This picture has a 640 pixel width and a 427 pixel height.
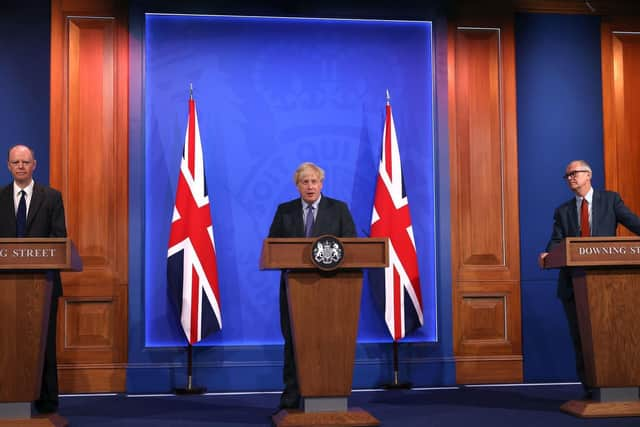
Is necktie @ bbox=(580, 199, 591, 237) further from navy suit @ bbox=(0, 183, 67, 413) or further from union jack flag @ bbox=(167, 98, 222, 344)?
navy suit @ bbox=(0, 183, 67, 413)

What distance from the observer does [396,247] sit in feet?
18.7

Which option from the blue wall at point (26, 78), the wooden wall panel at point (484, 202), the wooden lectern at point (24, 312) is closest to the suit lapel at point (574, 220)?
the wooden wall panel at point (484, 202)

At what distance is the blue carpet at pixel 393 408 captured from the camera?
429cm

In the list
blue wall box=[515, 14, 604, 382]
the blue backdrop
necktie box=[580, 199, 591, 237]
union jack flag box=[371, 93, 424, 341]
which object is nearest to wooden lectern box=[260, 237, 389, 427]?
necktie box=[580, 199, 591, 237]

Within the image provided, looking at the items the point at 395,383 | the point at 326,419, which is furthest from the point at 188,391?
the point at 326,419

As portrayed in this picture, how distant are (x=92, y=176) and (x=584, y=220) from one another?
11.9 feet

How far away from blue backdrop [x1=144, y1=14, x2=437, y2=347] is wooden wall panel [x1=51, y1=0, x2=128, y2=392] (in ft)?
0.73

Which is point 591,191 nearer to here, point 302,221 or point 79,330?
point 302,221

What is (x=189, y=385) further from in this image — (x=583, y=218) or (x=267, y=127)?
(x=583, y=218)

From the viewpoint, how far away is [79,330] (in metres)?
5.69

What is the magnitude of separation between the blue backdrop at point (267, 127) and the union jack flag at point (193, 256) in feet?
1.00

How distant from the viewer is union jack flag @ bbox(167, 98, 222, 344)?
216 inches

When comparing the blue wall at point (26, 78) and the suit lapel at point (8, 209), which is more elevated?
the blue wall at point (26, 78)

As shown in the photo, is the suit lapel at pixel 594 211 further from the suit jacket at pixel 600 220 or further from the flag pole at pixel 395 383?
the flag pole at pixel 395 383
